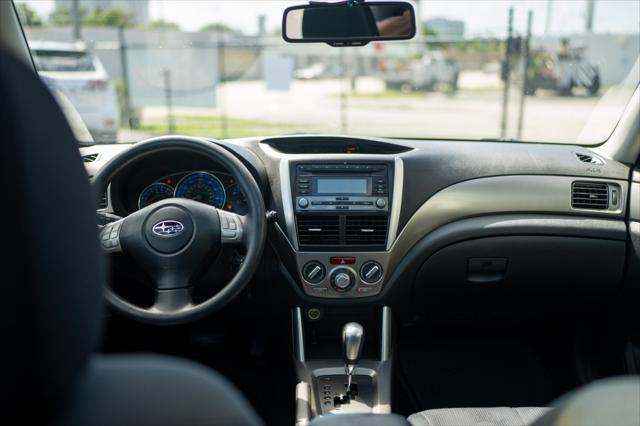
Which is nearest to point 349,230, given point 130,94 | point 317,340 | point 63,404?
point 317,340

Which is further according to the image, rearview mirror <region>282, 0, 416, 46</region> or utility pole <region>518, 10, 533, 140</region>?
utility pole <region>518, 10, 533, 140</region>

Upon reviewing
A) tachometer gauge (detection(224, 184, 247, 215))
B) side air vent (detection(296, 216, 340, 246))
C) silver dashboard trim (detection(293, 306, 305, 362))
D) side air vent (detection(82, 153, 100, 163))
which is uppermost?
side air vent (detection(82, 153, 100, 163))

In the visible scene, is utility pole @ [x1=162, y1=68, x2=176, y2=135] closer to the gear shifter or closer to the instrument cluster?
the instrument cluster

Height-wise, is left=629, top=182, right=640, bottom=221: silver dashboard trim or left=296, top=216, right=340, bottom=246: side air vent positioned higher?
left=629, top=182, right=640, bottom=221: silver dashboard trim

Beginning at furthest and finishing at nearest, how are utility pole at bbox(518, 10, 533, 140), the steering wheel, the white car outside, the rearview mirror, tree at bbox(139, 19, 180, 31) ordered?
tree at bbox(139, 19, 180, 31) → the white car outside → utility pole at bbox(518, 10, 533, 140) → the rearview mirror → the steering wheel

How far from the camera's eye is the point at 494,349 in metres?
3.88

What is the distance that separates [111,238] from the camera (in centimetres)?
280

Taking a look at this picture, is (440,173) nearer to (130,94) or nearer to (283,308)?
(283,308)

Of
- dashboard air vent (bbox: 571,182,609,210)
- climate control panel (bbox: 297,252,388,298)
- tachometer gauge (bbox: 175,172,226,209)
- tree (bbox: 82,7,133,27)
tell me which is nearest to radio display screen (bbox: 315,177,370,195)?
climate control panel (bbox: 297,252,388,298)

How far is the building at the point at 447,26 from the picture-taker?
26.8 feet

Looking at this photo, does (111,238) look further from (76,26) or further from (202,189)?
(76,26)

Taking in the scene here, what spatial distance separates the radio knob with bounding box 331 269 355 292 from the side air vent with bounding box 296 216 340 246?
0.14 m

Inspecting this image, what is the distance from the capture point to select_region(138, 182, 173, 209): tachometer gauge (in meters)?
3.15

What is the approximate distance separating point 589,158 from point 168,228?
2.12 meters
